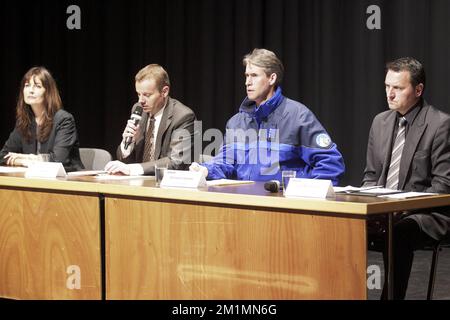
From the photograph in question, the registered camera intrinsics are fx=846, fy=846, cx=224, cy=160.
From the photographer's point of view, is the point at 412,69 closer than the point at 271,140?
Yes

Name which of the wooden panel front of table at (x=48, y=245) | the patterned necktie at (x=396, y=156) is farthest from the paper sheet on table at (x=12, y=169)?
the patterned necktie at (x=396, y=156)

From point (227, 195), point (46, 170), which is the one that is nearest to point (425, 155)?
point (227, 195)

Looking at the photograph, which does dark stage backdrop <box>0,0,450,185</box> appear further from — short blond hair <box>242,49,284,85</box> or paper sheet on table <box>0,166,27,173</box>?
paper sheet on table <box>0,166,27,173</box>

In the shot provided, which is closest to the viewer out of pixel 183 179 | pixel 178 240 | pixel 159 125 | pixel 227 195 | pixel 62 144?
pixel 227 195

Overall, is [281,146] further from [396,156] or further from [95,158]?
[95,158]

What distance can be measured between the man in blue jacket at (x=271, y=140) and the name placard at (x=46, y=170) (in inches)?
27.5

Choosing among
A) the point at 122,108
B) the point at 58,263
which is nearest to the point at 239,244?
the point at 58,263

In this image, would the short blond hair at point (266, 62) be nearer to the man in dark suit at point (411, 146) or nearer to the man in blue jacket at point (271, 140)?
the man in blue jacket at point (271, 140)

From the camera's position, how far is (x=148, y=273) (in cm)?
344

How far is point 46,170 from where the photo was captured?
391 centimetres

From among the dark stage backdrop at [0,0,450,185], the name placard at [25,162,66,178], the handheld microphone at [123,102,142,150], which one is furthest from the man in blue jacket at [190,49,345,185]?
the dark stage backdrop at [0,0,450,185]

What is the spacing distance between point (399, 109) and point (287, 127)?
0.53 metres

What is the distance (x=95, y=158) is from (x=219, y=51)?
1.89 m

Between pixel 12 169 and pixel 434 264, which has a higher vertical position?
pixel 12 169
